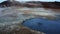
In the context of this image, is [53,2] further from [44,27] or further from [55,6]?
[44,27]

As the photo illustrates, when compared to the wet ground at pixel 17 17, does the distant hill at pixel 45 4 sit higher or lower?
lower

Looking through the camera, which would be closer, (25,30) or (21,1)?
(25,30)

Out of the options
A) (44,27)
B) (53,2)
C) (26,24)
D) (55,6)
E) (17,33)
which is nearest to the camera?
(17,33)

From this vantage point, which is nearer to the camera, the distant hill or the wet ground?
the wet ground

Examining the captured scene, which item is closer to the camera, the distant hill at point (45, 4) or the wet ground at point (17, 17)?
the wet ground at point (17, 17)

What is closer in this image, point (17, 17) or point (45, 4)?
point (17, 17)

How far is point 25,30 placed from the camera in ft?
3.49

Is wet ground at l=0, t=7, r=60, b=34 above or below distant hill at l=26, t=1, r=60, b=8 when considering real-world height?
above

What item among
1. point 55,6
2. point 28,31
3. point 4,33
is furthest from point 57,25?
point 55,6

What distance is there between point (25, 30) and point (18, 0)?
1.52 metres

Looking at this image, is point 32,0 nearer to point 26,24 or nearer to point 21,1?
point 21,1

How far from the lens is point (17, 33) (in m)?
1.01

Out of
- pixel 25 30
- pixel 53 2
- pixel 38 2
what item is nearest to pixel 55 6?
pixel 53 2

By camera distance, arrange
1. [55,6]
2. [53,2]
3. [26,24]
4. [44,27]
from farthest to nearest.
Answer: [53,2] → [55,6] → [26,24] → [44,27]
